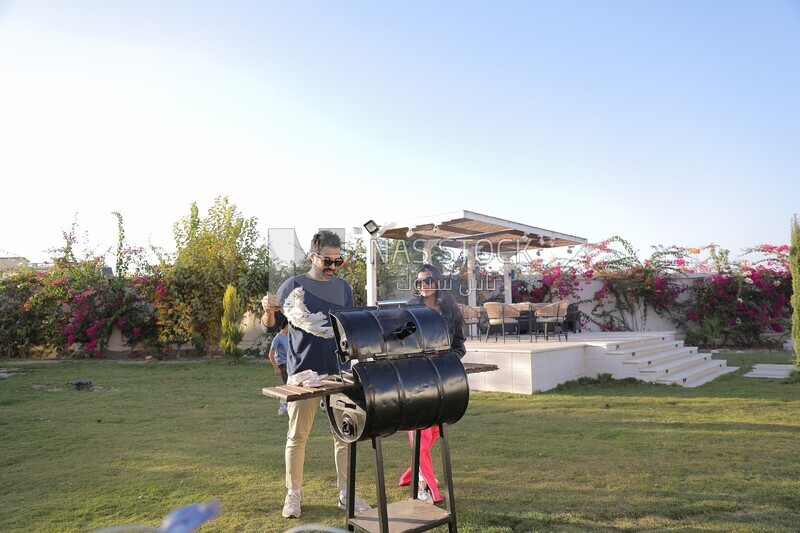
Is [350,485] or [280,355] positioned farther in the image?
[280,355]

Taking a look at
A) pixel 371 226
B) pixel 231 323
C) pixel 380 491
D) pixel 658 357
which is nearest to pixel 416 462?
pixel 380 491

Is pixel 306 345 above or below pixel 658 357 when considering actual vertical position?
above

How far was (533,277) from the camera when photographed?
640 inches

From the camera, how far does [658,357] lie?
33.1 feet

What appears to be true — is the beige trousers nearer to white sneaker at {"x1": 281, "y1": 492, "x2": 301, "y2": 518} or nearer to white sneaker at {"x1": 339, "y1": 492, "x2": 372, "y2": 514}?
white sneaker at {"x1": 281, "y1": 492, "x2": 301, "y2": 518}

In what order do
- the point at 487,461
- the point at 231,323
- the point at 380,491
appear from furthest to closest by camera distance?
the point at 231,323, the point at 487,461, the point at 380,491

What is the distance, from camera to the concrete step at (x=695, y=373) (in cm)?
903

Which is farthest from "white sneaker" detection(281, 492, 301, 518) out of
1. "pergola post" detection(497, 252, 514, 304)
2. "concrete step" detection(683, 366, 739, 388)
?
"pergola post" detection(497, 252, 514, 304)

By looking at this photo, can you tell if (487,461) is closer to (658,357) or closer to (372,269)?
(372,269)

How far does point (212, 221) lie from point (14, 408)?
9167mm

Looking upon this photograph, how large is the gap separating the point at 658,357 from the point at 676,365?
0.33m

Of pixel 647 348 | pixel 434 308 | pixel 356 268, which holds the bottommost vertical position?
pixel 647 348

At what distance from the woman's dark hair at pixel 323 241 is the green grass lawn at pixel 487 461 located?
1793 mm

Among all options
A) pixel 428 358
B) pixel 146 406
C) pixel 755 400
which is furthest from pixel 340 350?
pixel 755 400
